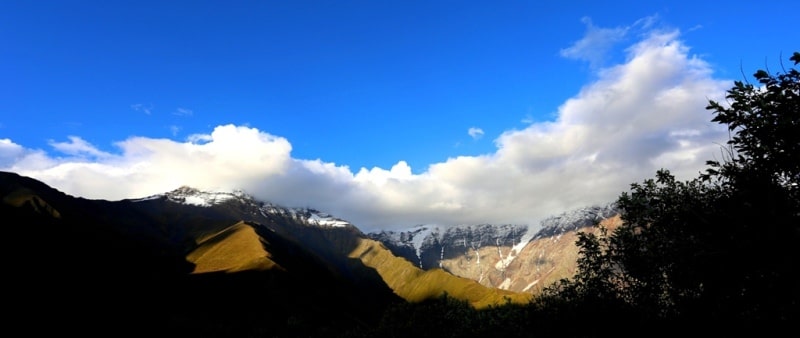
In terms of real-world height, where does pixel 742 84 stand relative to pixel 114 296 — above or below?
above

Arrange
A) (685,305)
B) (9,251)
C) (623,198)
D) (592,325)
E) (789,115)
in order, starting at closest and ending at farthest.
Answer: (789,115) → (685,305) → (592,325) → (623,198) → (9,251)

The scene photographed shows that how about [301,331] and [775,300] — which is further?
[301,331]

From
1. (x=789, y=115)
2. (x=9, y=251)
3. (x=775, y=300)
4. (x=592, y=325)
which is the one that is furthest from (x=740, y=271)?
(x=9, y=251)

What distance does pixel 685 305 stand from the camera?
21.6 m

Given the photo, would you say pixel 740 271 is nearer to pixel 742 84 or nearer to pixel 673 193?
pixel 742 84

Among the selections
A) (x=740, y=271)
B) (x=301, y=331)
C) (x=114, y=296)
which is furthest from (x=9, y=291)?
(x=740, y=271)

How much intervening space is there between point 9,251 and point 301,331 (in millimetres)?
112235

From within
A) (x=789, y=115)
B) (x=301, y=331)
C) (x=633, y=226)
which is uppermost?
(x=789, y=115)

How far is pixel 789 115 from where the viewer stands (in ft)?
48.8

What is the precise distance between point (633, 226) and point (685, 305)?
11.4 meters

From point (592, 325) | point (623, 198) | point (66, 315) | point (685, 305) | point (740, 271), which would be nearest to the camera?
point (740, 271)

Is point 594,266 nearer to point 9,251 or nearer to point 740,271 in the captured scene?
point 740,271

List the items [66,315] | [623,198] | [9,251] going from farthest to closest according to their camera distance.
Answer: [9,251], [66,315], [623,198]

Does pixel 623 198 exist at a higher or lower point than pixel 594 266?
higher
